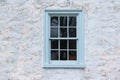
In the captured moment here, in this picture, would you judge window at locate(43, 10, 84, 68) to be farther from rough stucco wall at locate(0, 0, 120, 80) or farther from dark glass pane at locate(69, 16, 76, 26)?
rough stucco wall at locate(0, 0, 120, 80)

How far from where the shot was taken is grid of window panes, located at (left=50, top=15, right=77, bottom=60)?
38.8 ft

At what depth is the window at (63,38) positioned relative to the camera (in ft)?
38.3

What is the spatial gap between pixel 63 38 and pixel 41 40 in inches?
28.2

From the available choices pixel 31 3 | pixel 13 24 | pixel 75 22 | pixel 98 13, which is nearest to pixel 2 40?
pixel 13 24

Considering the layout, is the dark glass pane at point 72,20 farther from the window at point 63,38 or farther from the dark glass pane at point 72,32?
the dark glass pane at point 72,32

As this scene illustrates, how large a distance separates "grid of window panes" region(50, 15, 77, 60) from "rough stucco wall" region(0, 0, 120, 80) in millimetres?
393

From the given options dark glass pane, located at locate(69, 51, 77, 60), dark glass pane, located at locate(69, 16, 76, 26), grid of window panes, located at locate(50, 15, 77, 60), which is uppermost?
dark glass pane, located at locate(69, 16, 76, 26)

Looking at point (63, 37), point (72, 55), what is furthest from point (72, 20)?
point (72, 55)

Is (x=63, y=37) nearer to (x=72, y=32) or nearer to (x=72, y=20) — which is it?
(x=72, y=32)

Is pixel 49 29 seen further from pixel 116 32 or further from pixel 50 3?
pixel 116 32

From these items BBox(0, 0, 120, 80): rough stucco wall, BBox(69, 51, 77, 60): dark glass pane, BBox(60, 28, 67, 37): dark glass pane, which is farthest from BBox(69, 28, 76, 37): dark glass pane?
BBox(69, 51, 77, 60): dark glass pane

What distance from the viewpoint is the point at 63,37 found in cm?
1184

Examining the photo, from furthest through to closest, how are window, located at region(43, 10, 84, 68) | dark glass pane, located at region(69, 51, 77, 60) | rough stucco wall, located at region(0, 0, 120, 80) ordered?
dark glass pane, located at region(69, 51, 77, 60), window, located at region(43, 10, 84, 68), rough stucco wall, located at region(0, 0, 120, 80)

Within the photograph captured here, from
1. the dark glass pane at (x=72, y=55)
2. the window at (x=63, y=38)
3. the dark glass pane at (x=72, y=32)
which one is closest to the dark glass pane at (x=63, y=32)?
the window at (x=63, y=38)
